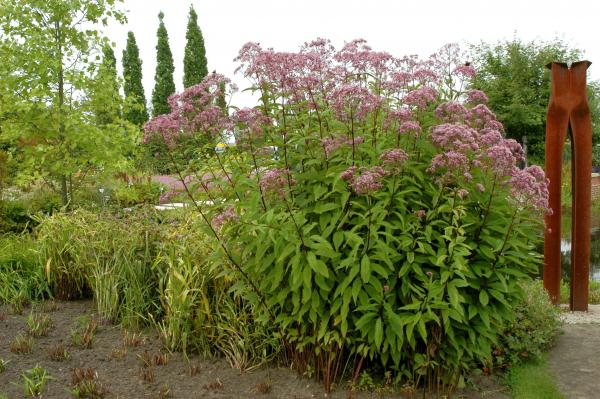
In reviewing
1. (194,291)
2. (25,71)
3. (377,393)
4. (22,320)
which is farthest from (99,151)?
(377,393)

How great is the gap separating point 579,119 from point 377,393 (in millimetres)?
3836

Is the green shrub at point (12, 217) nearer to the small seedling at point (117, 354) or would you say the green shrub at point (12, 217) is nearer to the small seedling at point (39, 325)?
the small seedling at point (39, 325)

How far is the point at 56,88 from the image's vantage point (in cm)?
870

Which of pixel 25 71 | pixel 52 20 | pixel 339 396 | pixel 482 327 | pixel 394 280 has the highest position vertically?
pixel 52 20

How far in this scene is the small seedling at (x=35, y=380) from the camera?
4086mm

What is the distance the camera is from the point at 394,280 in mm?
3686

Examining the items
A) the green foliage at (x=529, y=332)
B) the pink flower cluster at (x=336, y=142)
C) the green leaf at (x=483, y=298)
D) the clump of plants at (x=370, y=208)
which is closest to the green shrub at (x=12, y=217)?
the clump of plants at (x=370, y=208)

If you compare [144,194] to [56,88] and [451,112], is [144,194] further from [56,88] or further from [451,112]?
[451,112]

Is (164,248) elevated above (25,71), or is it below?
below

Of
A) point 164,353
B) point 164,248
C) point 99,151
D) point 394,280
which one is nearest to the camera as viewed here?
point 394,280

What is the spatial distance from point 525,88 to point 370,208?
24.2m

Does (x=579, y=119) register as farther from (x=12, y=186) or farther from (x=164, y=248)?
(x=12, y=186)

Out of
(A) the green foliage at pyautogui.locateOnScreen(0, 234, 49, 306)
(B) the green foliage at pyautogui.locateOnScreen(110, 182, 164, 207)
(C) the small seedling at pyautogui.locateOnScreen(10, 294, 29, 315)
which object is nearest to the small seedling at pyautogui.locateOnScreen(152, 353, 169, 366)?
(C) the small seedling at pyautogui.locateOnScreen(10, 294, 29, 315)

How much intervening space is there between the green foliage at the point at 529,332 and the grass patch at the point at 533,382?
7 centimetres
